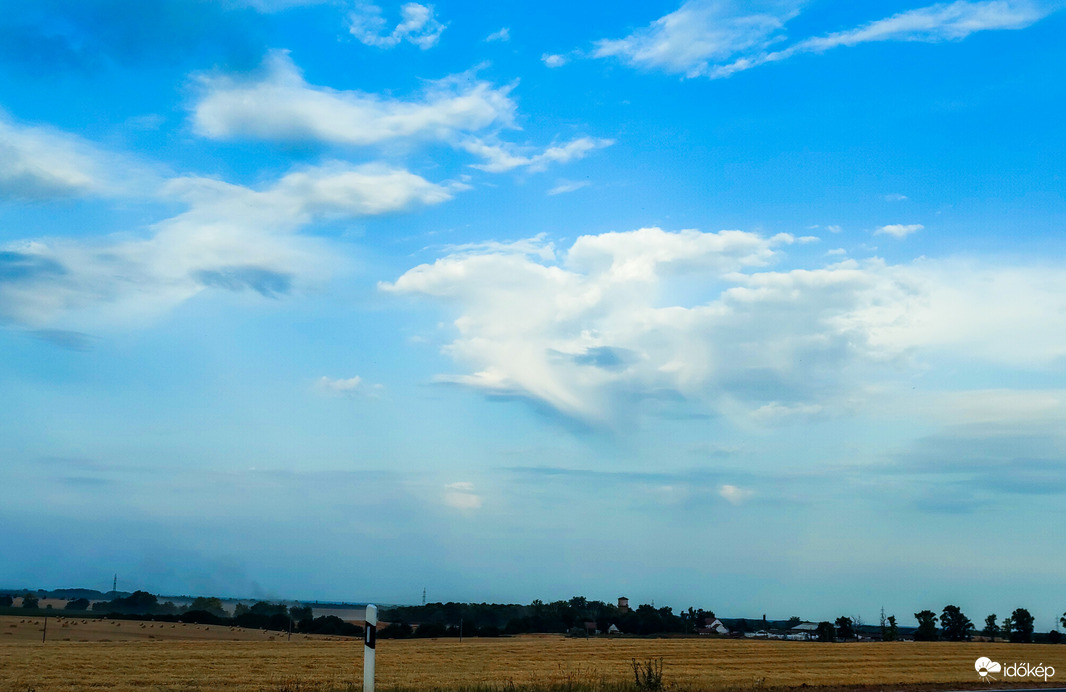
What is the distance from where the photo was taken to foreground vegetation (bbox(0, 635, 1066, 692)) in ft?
64.3

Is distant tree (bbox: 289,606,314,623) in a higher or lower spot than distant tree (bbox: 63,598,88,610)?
higher

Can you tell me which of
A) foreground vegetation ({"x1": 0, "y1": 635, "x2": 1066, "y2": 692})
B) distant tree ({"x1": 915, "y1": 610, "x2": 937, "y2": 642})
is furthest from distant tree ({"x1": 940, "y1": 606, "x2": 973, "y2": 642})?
foreground vegetation ({"x1": 0, "y1": 635, "x2": 1066, "y2": 692})

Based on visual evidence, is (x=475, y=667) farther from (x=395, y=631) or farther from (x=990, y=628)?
(x=990, y=628)

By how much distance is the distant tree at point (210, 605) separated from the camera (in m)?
80.6

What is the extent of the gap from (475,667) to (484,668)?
0.54m

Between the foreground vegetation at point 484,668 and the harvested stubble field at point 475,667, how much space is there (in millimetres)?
49

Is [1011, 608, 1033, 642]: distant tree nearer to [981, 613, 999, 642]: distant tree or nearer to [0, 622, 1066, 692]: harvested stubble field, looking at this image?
[981, 613, 999, 642]: distant tree

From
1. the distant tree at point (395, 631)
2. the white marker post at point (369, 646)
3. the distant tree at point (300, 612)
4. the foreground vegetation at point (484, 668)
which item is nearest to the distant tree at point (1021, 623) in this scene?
the foreground vegetation at point (484, 668)

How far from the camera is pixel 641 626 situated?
84.0 metres

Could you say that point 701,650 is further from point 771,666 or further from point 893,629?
point 893,629

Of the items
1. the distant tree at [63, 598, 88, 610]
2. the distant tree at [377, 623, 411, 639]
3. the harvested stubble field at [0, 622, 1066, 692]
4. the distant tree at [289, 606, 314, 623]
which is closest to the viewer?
the harvested stubble field at [0, 622, 1066, 692]

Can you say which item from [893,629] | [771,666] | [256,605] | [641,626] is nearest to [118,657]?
[771,666]

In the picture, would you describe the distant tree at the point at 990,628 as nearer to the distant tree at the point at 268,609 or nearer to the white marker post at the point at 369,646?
the distant tree at the point at 268,609

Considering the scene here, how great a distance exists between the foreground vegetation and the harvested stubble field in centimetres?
5
